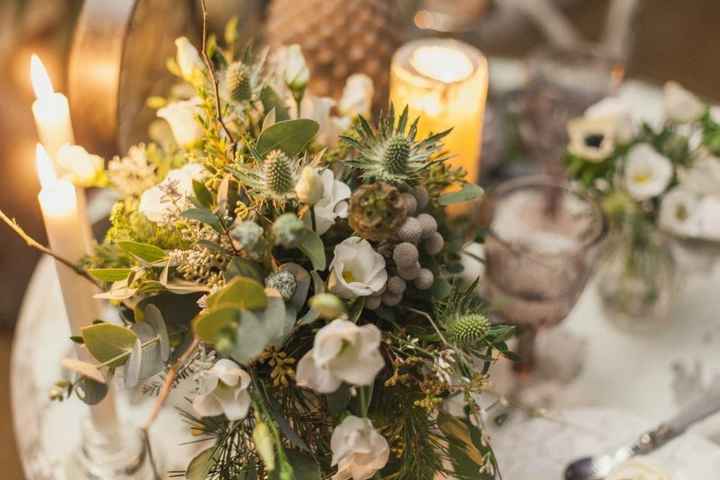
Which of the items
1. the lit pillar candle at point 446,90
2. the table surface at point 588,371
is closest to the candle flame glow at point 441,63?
the lit pillar candle at point 446,90

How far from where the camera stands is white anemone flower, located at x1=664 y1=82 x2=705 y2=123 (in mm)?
936

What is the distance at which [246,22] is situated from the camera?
1.37 meters

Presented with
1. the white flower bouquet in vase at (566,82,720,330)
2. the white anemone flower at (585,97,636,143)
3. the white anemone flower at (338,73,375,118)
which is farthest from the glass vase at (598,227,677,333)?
the white anemone flower at (338,73,375,118)

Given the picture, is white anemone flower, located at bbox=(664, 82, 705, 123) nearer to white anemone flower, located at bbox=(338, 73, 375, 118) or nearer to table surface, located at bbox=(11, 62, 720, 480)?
table surface, located at bbox=(11, 62, 720, 480)

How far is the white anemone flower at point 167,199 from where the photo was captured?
60 cm

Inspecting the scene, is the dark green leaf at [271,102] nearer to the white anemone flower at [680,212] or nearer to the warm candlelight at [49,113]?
the warm candlelight at [49,113]

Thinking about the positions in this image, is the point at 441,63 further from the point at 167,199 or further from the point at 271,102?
the point at 167,199

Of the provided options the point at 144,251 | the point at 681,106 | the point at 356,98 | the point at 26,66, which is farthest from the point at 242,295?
the point at 26,66

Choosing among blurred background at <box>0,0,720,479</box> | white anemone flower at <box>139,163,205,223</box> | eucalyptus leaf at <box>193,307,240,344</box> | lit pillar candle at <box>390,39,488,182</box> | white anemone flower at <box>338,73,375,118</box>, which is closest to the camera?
eucalyptus leaf at <box>193,307,240,344</box>

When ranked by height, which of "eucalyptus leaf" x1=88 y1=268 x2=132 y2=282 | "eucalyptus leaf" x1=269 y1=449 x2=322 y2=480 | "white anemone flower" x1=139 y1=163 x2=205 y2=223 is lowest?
"eucalyptus leaf" x1=269 y1=449 x2=322 y2=480

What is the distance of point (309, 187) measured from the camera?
1.75 ft

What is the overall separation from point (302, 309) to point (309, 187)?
99 mm

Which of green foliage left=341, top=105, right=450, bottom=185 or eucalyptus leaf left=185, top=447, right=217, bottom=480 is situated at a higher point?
green foliage left=341, top=105, right=450, bottom=185

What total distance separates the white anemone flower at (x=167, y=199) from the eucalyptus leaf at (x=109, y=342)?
9 centimetres
